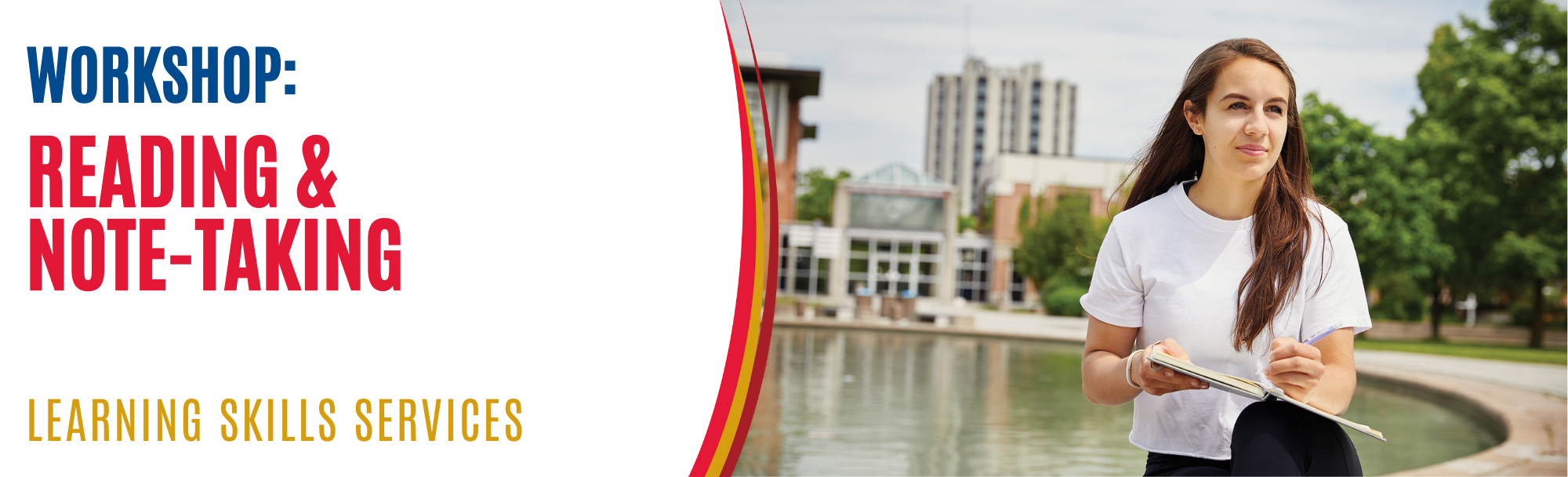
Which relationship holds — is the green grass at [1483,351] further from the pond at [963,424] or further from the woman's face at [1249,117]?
the woman's face at [1249,117]

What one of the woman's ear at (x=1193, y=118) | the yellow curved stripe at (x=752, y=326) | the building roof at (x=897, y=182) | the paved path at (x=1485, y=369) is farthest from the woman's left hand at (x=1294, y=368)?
the building roof at (x=897, y=182)

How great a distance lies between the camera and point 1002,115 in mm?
116312

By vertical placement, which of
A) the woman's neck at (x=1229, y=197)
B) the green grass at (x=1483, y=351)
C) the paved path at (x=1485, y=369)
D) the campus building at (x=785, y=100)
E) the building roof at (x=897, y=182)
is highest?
the campus building at (x=785, y=100)

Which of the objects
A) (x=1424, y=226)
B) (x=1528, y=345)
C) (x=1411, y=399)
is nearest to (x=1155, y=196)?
(x=1411, y=399)

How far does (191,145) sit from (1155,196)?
8.29 feet

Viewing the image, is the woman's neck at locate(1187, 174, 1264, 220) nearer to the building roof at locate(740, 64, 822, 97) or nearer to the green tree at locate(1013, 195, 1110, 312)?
the building roof at locate(740, 64, 822, 97)

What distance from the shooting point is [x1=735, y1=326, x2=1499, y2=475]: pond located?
652cm

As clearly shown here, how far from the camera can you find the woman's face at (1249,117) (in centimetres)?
202

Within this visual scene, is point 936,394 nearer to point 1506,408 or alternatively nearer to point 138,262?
point 1506,408

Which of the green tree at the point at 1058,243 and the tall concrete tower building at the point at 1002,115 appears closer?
the green tree at the point at 1058,243

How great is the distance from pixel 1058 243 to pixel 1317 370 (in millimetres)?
34317

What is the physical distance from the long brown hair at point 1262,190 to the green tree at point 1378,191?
2198 cm

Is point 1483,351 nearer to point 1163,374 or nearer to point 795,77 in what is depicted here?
point 795,77

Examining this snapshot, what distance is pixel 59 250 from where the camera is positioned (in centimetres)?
288
